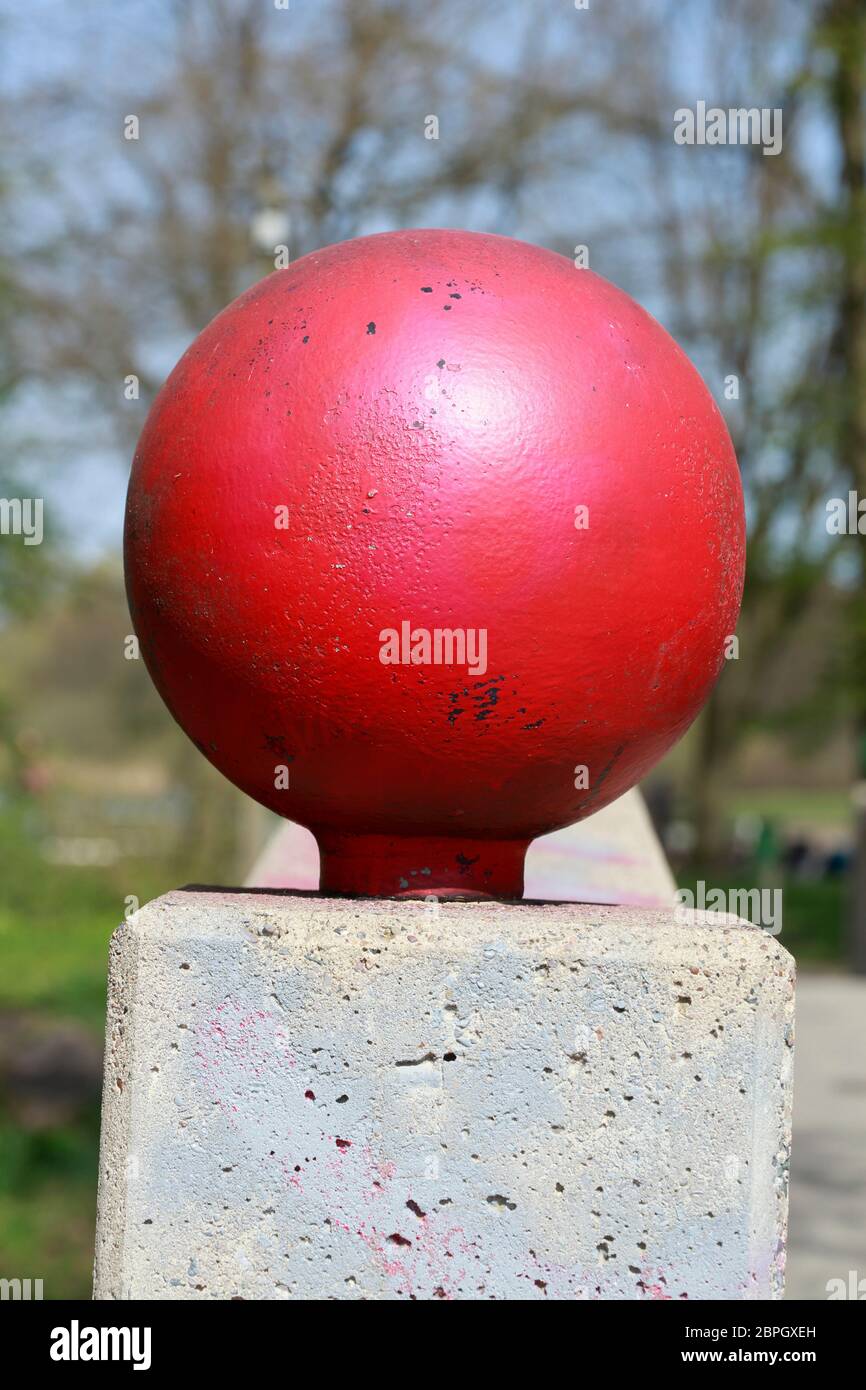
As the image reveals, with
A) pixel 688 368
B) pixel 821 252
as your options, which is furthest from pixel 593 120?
pixel 688 368

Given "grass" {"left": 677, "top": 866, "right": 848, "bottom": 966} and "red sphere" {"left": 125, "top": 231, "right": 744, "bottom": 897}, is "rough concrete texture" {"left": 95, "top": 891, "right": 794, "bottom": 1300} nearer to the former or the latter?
"red sphere" {"left": 125, "top": 231, "right": 744, "bottom": 897}

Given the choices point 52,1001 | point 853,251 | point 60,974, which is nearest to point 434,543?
point 52,1001

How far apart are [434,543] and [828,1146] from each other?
595 centimetres

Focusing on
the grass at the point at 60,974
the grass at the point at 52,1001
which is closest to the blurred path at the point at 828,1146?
the grass at the point at 60,974

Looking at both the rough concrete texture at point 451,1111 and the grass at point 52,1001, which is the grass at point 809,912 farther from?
the rough concrete texture at point 451,1111

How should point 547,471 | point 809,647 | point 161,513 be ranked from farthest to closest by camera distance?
point 809,647, point 161,513, point 547,471

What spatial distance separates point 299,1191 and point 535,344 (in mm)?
1286

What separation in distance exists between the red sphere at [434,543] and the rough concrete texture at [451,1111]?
0.83 feet

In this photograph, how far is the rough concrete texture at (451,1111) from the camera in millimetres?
2080

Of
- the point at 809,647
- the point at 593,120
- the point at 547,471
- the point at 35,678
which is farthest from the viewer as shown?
the point at 809,647

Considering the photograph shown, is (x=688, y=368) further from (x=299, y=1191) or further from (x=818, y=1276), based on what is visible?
(x=818, y=1276)

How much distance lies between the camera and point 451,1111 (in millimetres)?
2100

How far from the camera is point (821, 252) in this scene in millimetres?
15148

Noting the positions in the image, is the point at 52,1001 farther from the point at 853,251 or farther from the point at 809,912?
the point at 853,251
